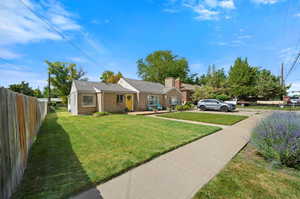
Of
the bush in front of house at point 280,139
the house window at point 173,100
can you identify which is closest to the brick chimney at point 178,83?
the house window at point 173,100

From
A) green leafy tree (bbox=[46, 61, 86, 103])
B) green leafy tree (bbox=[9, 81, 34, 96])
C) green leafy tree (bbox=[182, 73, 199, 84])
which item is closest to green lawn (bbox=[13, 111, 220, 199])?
green leafy tree (bbox=[46, 61, 86, 103])

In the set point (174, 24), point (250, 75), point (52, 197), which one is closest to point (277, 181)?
point (52, 197)

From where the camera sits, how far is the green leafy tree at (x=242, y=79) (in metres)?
26.3

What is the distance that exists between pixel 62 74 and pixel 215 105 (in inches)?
1229

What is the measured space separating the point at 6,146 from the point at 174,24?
14.2 metres

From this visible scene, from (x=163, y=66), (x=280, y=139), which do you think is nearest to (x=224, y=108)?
(x=280, y=139)

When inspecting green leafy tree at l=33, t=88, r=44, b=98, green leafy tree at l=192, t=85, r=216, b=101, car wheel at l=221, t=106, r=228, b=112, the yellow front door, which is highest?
green leafy tree at l=33, t=88, r=44, b=98

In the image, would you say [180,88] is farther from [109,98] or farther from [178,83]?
[109,98]

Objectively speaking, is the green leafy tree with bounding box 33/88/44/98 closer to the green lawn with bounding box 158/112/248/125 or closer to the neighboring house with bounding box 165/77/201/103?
the neighboring house with bounding box 165/77/201/103

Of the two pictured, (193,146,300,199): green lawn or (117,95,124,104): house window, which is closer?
(193,146,300,199): green lawn

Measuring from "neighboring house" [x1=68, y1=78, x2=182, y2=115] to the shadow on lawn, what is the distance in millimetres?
9830

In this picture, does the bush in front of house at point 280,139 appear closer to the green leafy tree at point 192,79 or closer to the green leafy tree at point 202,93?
the green leafy tree at point 202,93

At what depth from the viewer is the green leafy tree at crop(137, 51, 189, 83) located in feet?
125

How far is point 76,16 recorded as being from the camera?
8594mm
